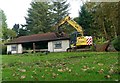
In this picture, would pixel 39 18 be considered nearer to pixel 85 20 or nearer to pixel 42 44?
pixel 85 20

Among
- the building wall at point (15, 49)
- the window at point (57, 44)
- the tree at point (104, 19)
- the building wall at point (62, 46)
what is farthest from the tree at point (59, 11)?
the window at point (57, 44)

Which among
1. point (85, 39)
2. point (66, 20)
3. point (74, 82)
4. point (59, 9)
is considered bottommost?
point (74, 82)

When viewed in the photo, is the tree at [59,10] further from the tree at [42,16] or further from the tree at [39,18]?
the tree at [39,18]

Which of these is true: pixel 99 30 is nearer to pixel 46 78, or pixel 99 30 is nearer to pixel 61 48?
pixel 61 48

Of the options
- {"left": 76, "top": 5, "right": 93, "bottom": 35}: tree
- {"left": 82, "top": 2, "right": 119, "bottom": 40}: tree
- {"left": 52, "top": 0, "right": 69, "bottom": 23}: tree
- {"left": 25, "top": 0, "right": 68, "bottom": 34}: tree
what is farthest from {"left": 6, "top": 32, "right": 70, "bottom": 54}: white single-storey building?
{"left": 52, "top": 0, "right": 69, "bottom": 23}: tree

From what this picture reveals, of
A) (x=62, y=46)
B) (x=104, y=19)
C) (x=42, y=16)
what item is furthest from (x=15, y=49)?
(x=42, y=16)

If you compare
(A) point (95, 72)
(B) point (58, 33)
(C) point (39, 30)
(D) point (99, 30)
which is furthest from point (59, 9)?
(A) point (95, 72)

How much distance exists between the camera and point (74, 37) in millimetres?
24734

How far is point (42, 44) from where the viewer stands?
1069 inches

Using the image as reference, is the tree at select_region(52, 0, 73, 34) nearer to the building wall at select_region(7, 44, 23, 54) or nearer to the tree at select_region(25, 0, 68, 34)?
the tree at select_region(25, 0, 68, 34)

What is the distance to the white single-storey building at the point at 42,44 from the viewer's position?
2512cm

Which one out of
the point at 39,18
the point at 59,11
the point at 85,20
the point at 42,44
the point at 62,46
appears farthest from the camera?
the point at 59,11

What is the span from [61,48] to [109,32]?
6.38m

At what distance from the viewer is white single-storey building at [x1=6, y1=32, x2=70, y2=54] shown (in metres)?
25.1
